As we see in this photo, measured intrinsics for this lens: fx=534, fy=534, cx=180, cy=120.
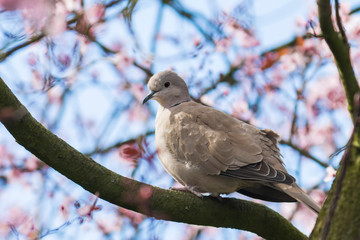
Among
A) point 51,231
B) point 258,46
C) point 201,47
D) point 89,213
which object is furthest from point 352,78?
point 258,46

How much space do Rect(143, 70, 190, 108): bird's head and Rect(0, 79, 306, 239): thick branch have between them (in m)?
1.36

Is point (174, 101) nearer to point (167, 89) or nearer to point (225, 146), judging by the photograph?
point (167, 89)

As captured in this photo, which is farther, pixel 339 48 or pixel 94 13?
pixel 94 13

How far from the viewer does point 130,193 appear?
2.70 m

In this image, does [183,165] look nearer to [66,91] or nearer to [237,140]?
[237,140]

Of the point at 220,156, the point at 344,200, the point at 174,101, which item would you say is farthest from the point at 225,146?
the point at 344,200

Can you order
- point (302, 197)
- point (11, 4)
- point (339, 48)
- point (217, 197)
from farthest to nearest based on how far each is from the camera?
point (217, 197)
point (302, 197)
point (339, 48)
point (11, 4)

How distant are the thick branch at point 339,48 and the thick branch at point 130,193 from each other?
2.93 feet

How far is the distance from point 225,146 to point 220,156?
0.10 metres

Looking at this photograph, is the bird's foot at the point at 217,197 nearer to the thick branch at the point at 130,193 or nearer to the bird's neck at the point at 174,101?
the thick branch at the point at 130,193

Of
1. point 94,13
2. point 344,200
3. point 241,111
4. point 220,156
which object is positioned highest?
point 241,111

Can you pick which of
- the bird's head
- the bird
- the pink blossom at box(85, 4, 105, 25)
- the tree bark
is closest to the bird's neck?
the bird's head

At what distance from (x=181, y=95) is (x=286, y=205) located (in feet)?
8.28

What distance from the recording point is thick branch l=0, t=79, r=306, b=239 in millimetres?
2486
